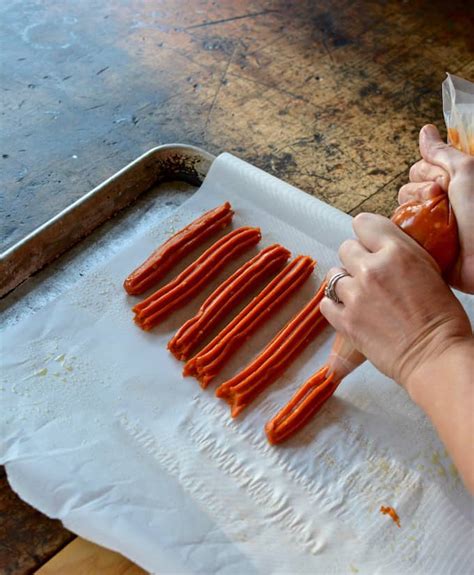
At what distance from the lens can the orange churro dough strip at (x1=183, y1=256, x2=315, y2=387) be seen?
1.48 m

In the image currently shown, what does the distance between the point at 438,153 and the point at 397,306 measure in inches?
15.2

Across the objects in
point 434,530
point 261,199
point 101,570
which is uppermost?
point 261,199

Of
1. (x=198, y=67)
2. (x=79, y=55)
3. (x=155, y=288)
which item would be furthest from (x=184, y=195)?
(x=79, y=55)

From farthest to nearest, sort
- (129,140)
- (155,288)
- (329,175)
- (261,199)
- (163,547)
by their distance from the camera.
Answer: (129,140) → (329,175) → (261,199) → (155,288) → (163,547)

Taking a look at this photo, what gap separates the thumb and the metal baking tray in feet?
2.27

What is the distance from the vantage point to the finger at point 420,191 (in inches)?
52.8

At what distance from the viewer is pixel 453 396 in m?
1.12

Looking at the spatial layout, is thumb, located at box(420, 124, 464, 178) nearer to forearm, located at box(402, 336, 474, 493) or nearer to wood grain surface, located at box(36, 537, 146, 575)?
forearm, located at box(402, 336, 474, 493)

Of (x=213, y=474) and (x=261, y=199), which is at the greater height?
(x=261, y=199)

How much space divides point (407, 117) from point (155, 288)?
111cm

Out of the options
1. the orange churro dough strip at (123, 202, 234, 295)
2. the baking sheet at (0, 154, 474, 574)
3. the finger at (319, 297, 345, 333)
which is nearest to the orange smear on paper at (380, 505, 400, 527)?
the baking sheet at (0, 154, 474, 574)

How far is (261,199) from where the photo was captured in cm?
184

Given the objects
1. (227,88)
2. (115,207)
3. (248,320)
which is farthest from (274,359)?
(227,88)

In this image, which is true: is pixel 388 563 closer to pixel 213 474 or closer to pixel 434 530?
pixel 434 530
